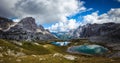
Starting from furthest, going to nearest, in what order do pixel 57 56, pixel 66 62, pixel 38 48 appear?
pixel 38 48 < pixel 57 56 < pixel 66 62

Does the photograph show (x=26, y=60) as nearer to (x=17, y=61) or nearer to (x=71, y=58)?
(x=17, y=61)

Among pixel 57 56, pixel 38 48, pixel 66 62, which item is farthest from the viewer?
pixel 38 48

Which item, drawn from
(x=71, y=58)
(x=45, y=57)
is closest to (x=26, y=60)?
(x=45, y=57)

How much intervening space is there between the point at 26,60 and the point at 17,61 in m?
5.21

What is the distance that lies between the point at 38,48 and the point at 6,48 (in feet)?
194

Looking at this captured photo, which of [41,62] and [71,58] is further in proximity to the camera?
[71,58]

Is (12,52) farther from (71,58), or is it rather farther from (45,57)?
(71,58)

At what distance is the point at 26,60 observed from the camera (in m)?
98.9

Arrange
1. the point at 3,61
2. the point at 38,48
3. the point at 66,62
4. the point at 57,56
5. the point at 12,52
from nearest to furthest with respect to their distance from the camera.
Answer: the point at 3,61
the point at 66,62
the point at 57,56
the point at 12,52
the point at 38,48

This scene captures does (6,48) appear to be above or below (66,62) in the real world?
above

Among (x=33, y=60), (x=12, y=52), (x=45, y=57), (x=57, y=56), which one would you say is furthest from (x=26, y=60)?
(x=12, y=52)

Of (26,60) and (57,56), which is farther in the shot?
(57,56)

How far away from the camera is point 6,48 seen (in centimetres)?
13612

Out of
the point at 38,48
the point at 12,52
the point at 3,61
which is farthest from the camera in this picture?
the point at 38,48
